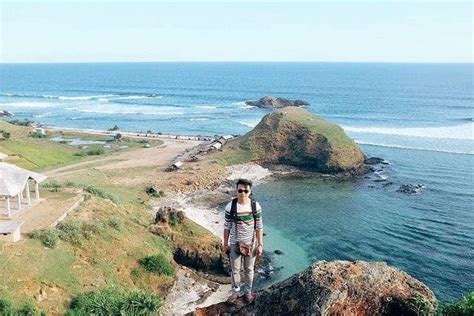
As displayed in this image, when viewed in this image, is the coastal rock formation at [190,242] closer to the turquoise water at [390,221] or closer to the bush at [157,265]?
the bush at [157,265]

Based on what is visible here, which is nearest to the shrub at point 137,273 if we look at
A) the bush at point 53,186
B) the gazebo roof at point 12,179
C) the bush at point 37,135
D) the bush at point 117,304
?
the bush at point 117,304

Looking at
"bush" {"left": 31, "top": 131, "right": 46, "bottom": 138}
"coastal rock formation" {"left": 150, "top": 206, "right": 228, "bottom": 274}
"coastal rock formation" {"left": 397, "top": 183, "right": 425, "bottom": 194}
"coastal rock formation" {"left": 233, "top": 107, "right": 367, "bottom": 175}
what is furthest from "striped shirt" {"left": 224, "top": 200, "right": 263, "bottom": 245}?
"bush" {"left": 31, "top": 131, "right": 46, "bottom": 138}

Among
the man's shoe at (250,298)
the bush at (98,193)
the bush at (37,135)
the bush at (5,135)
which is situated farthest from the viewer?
the bush at (37,135)

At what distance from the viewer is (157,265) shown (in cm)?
3192

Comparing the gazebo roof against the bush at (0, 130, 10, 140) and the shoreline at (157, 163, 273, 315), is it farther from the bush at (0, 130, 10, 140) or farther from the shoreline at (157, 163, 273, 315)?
the bush at (0, 130, 10, 140)

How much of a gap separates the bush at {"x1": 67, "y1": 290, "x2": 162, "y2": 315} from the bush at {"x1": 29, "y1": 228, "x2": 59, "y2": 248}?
4283 millimetres

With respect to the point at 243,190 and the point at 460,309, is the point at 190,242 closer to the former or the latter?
the point at 460,309

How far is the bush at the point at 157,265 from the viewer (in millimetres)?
31766

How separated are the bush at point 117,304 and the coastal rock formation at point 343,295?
46.4ft

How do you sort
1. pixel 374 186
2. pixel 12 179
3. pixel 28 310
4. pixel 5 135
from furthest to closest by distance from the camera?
pixel 5 135 < pixel 374 186 < pixel 12 179 < pixel 28 310

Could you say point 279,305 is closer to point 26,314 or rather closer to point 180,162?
point 26,314

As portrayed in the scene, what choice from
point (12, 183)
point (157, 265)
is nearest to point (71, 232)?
point (12, 183)

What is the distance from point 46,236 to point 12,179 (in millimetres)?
4764

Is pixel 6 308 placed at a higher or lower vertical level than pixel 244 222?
lower
